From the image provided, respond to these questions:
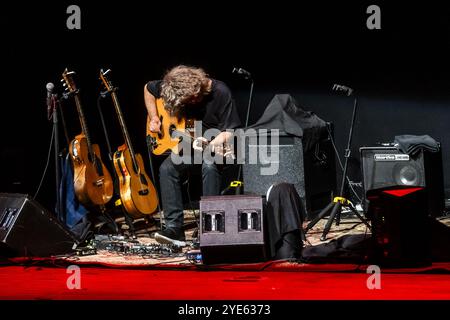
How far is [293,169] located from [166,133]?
148 centimetres

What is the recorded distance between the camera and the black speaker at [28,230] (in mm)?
4312

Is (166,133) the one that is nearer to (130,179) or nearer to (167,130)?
(167,130)

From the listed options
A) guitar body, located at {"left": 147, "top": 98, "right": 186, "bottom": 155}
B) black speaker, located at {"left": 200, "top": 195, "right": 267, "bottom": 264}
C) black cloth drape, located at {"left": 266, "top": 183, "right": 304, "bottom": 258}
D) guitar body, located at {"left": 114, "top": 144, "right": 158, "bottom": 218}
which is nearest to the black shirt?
guitar body, located at {"left": 147, "top": 98, "right": 186, "bottom": 155}

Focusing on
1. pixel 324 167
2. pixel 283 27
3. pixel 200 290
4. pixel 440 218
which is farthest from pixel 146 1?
pixel 200 290

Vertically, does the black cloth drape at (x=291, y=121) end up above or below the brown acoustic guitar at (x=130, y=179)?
above

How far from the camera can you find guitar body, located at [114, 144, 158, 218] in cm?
575

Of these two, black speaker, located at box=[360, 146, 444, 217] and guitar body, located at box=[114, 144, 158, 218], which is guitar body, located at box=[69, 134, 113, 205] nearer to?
guitar body, located at box=[114, 144, 158, 218]

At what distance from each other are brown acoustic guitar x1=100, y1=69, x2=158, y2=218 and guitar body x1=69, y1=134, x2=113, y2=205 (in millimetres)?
170

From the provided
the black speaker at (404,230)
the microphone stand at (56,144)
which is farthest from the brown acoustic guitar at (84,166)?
the black speaker at (404,230)

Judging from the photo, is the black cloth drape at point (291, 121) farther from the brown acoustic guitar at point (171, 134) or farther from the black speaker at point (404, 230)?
the black speaker at point (404, 230)

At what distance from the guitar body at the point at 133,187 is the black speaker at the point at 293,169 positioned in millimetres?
1050

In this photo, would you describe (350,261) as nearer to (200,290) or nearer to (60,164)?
(200,290)

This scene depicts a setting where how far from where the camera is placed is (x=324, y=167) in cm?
666

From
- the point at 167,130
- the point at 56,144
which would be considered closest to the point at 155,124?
the point at 167,130
